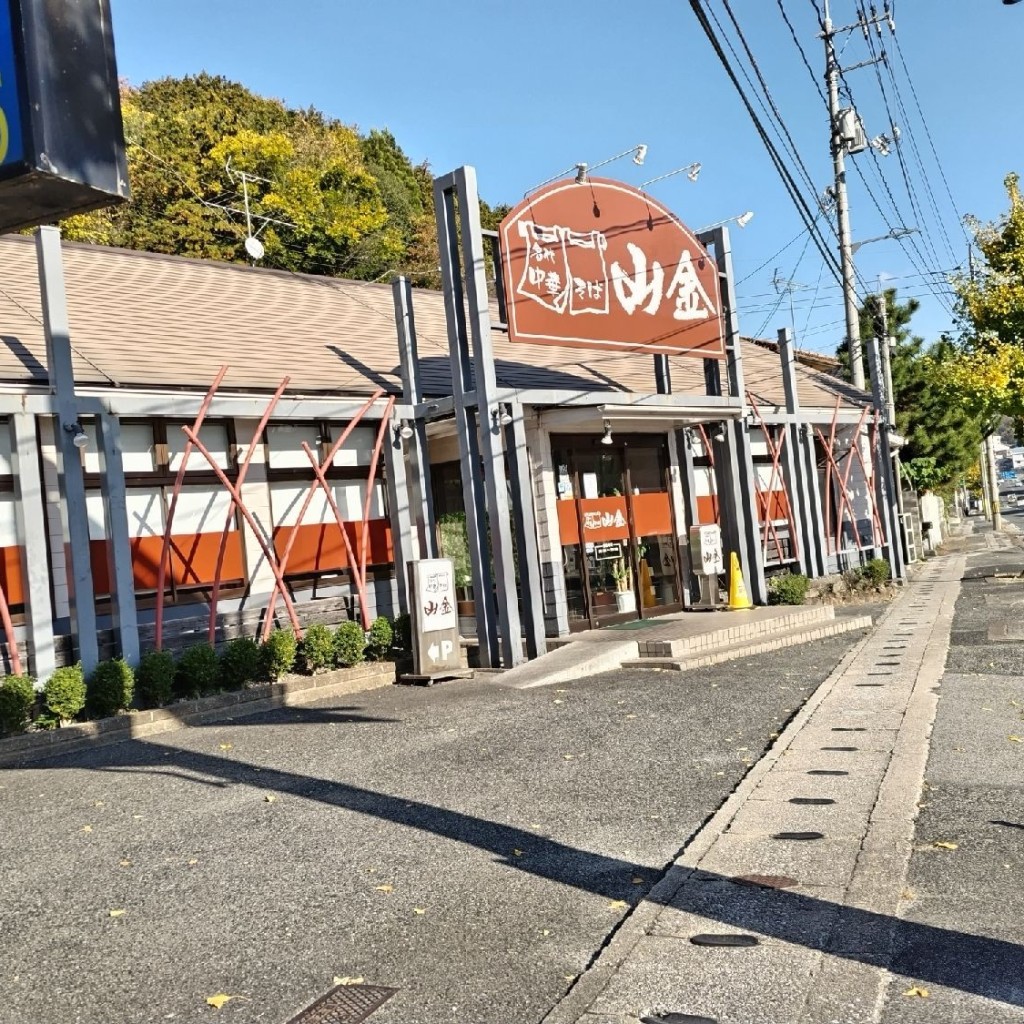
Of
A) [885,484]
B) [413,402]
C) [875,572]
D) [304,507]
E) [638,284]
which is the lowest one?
[875,572]

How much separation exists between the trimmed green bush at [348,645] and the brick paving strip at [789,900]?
5.89m

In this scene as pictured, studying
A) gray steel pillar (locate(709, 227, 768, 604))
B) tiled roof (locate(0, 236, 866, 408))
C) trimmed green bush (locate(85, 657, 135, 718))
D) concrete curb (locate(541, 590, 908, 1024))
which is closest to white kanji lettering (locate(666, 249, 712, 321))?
gray steel pillar (locate(709, 227, 768, 604))

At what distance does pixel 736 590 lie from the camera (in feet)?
54.5

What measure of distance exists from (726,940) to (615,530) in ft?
39.6

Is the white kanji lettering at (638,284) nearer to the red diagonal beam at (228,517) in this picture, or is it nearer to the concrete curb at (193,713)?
the red diagonal beam at (228,517)

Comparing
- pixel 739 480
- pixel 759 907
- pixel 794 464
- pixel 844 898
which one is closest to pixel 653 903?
pixel 759 907

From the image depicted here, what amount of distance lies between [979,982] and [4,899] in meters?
4.78

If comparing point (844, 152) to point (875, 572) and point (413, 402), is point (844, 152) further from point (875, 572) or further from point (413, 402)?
point (413, 402)

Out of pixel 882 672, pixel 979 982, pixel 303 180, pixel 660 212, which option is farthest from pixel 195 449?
pixel 303 180

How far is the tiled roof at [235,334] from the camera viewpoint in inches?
508

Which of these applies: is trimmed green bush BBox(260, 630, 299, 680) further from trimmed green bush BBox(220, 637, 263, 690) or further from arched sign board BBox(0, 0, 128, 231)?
arched sign board BBox(0, 0, 128, 231)

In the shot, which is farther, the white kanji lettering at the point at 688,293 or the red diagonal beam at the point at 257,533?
the white kanji lettering at the point at 688,293

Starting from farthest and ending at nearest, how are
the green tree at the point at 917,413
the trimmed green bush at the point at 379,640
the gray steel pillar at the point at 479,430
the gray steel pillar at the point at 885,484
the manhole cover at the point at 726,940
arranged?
1. the green tree at the point at 917,413
2. the gray steel pillar at the point at 885,484
3. the trimmed green bush at the point at 379,640
4. the gray steel pillar at the point at 479,430
5. the manhole cover at the point at 726,940

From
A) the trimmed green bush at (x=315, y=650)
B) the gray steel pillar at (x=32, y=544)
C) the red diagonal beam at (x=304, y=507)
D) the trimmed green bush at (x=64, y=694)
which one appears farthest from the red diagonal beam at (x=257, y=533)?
the trimmed green bush at (x=64, y=694)
